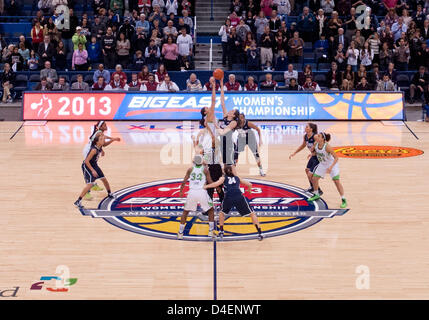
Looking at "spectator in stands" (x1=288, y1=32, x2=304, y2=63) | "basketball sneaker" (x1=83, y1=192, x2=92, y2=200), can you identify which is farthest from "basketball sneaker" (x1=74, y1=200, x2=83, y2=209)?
"spectator in stands" (x1=288, y1=32, x2=304, y2=63)

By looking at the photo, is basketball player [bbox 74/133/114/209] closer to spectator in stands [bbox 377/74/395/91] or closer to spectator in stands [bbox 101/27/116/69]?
spectator in stands [bbox 101/27/116/69]

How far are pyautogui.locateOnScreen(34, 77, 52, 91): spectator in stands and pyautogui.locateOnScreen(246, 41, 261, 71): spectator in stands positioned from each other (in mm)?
7525

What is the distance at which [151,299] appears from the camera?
385 inches

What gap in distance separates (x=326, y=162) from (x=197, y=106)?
31.8 ft

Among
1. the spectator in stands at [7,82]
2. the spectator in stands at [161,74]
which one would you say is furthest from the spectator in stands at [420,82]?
the spectator in stands at [7,82]

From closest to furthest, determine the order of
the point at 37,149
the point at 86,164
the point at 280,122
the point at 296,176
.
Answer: the point at 86,164
the point at 296,176
the point at 37,149
the point at 280,122

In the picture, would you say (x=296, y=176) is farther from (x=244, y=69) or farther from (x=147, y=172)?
(x=244, y=69)

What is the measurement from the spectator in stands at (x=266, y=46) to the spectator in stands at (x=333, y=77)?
2.43 meters

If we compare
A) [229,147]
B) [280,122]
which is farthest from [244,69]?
[229,147]

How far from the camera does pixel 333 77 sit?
988 inches

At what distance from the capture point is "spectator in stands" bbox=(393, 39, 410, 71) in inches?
1037

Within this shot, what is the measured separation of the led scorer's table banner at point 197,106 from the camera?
76.3ft

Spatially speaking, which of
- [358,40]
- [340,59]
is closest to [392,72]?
[358,40]

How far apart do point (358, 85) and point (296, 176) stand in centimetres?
906
